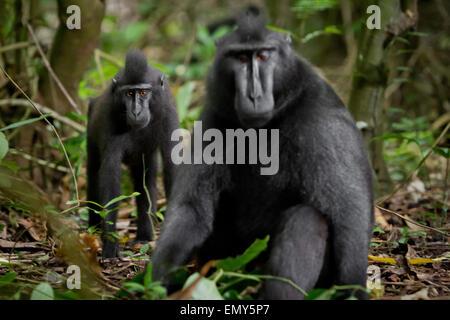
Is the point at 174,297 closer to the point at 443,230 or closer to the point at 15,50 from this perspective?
the point at 443,230

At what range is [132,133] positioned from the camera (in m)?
5.19

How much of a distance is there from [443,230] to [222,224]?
1995 mm

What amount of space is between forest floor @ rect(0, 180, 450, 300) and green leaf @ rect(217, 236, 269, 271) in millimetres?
633

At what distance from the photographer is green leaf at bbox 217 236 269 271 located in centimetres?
289

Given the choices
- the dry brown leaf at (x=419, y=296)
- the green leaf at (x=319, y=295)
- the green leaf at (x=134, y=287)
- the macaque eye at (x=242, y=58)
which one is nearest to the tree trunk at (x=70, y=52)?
the macaque eye at (x=242, y=58)

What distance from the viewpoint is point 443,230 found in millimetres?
4527

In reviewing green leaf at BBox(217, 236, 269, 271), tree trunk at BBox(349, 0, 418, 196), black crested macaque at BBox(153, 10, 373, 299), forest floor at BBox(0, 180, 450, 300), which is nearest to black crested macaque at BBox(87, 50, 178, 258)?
forest floor at BBox(0, 180, 450, 300)

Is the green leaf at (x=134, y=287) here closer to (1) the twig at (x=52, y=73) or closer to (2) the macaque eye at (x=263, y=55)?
(2) the macaque eye at (x=263, y=55)

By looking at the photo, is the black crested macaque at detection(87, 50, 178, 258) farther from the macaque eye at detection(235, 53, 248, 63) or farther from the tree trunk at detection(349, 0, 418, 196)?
the macaque eye at detection(235, 53, 248, 63)
